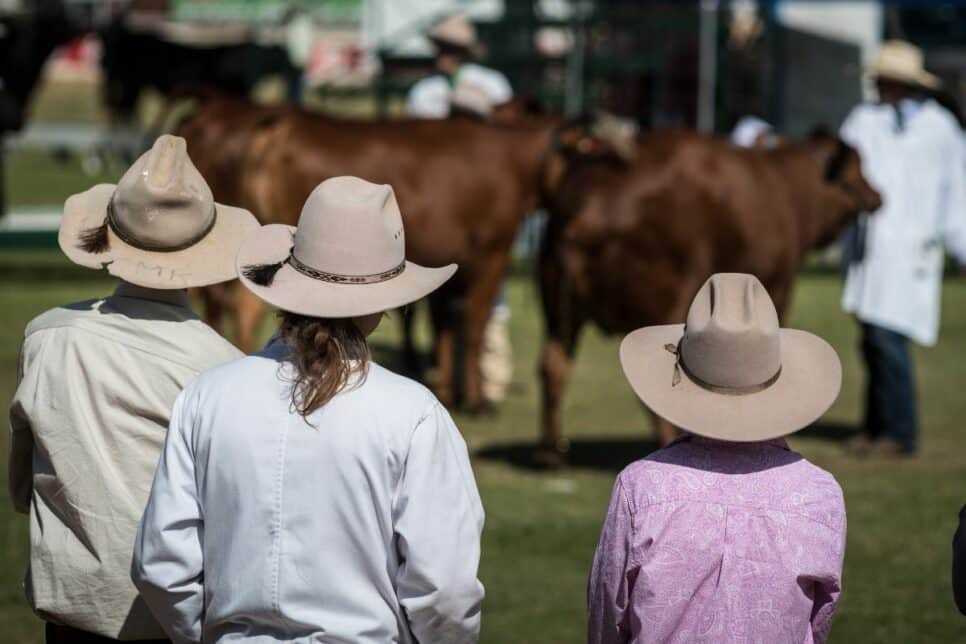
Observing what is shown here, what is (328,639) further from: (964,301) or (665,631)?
(964,301)

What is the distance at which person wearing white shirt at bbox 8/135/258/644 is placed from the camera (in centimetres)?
317

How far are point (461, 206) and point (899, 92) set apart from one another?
108 inches

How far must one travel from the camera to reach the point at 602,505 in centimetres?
705

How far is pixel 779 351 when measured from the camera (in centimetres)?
292

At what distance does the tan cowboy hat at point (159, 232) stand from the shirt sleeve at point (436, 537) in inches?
31.1

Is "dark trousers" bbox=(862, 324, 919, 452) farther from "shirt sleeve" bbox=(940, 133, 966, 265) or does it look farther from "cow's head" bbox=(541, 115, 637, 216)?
"cow's head" bbox=(541, 115, 637, 216)

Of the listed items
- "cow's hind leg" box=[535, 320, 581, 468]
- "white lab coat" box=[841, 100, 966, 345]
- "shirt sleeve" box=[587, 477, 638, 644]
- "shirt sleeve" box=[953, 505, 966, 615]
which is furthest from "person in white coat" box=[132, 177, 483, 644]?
"white lab coat" box=[841, 100, 966, 345]

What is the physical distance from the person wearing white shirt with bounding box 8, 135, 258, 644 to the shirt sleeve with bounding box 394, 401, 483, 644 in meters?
0.75

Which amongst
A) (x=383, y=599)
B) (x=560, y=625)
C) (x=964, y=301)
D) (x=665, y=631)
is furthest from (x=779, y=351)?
(x=964, y=301)

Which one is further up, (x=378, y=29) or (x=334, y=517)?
(x=334, y=517)

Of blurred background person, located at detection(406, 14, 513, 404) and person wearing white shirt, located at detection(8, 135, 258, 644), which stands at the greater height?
person wearing white shirt, located at detection(8, 135, 258, 644)

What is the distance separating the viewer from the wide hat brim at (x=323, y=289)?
2793 mm

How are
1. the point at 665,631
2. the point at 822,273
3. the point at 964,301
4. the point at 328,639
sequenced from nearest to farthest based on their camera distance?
the point at 328,639, the point at 665,631, the point at 964,301, the point at 822,273

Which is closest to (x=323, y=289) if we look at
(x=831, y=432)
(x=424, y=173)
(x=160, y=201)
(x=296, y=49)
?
(x=160, y=201)
